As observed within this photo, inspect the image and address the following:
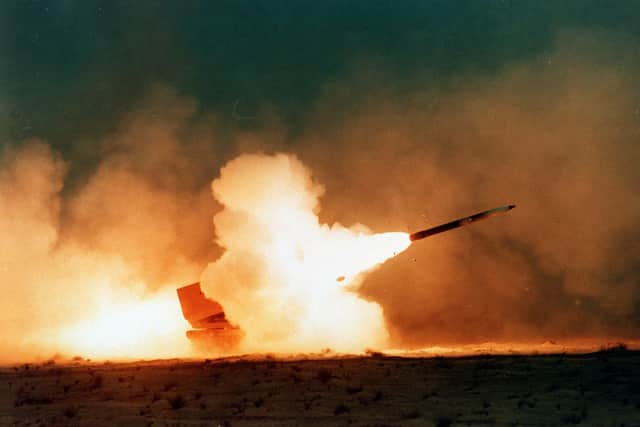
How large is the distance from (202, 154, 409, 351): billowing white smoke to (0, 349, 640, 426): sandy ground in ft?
11.6

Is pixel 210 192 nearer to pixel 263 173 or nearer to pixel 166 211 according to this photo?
pixel 166 211

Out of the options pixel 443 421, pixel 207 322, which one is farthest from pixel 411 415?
pixel 207 322

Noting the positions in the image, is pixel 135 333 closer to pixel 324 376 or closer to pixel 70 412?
pixel 70 412

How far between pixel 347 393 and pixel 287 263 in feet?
27.7

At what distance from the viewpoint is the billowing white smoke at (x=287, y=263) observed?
21672 mm

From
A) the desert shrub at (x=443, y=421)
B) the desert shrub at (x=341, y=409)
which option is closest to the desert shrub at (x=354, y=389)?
the desert shrub at (x=341, y=409)

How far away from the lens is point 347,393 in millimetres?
14023

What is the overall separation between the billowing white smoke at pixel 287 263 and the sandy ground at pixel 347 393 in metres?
3.53

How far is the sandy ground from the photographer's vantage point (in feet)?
40.1

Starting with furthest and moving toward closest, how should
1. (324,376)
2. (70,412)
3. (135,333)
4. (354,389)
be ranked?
(135,333), (324,376), (354,389), (70,412)

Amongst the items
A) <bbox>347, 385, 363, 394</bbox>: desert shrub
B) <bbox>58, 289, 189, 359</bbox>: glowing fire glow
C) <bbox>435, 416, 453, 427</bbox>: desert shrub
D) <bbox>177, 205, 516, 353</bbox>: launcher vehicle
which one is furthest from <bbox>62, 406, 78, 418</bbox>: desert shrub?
<bbox>58, 289, 189, 359</bbox>: glowing fire glow

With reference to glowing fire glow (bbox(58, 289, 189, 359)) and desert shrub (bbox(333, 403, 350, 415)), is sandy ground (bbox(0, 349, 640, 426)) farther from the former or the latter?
glowing fire glow (bbox(58, 289, 189, 359))

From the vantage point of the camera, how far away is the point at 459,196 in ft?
95.2

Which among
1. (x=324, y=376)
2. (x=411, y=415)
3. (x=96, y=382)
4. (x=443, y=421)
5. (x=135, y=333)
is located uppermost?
(x=135, y=333)
